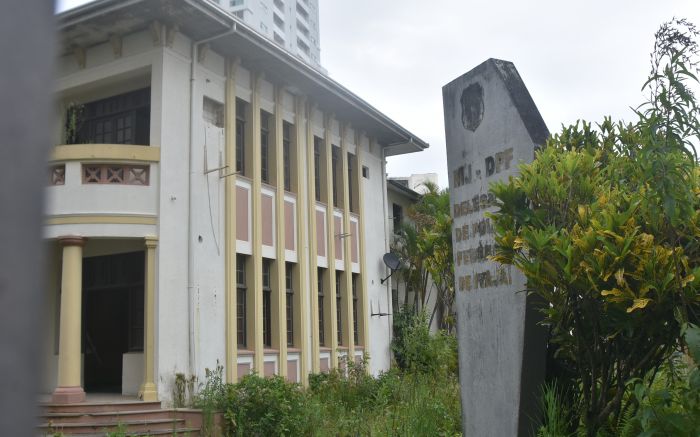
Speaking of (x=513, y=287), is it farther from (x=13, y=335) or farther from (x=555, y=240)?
(x=13, y=335)

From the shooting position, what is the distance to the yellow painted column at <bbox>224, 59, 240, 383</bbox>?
15695 mm

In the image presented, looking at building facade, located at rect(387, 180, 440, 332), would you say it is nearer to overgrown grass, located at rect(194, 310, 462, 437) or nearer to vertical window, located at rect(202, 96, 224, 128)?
overgrown grass, located at rect(194, 310, 462, 437)

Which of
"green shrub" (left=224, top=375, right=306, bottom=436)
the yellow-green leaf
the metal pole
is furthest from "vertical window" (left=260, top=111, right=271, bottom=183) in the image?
the metal pole

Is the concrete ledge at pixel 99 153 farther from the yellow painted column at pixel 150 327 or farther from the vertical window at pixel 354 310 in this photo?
the vertical window at pixel 354 310

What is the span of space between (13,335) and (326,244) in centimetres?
1905

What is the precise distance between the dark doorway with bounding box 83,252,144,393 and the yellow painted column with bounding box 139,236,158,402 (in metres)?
2.12

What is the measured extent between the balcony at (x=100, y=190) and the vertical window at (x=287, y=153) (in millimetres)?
4798

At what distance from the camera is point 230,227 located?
1605cm

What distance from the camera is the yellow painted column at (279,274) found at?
1733cm

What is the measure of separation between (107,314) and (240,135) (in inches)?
201

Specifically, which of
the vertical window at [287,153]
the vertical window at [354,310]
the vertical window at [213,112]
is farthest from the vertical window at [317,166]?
the vertical window at [213,112]

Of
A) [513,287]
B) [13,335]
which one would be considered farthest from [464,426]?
[13,335]

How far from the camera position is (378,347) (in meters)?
21.5

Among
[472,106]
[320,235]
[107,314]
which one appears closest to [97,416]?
[107,314]
